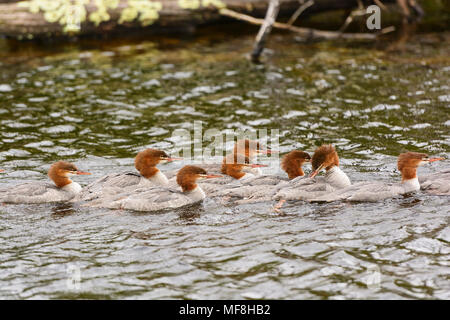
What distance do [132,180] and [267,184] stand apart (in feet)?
6.65

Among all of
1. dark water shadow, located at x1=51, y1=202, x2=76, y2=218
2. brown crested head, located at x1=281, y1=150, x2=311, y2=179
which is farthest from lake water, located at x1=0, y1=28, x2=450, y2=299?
brown crested head, located at x1=281, y1=150, x2=311, y2=179

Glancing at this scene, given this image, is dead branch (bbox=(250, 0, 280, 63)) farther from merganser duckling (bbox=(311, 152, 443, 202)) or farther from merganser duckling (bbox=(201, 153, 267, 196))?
merganser duckling (bbox=(311, 152, 443, 202))

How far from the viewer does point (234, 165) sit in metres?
11.1

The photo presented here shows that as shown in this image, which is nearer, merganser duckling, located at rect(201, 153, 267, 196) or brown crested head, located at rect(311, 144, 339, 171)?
brown crested head, located at rect(311, 144, 339, 171)

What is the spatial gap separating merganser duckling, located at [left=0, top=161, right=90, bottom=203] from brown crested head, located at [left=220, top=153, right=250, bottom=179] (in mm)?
2327

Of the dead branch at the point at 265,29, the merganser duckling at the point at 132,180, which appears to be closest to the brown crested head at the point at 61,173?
the merganser duckling at the point at 132,180

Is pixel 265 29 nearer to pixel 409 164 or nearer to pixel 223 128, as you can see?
pixel 223 128

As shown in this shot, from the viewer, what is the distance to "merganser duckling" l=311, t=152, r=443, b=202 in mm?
9812

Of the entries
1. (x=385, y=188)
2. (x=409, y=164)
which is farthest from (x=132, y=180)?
(x=409, y=164)

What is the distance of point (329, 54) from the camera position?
18.7 metres

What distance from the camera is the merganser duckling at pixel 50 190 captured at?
10.0 meters

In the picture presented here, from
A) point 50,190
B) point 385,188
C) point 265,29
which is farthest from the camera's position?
point 265,29

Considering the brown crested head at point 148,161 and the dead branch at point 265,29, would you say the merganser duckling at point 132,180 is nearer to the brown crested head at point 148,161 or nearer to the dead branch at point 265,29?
the brown crested head at point 148,161
